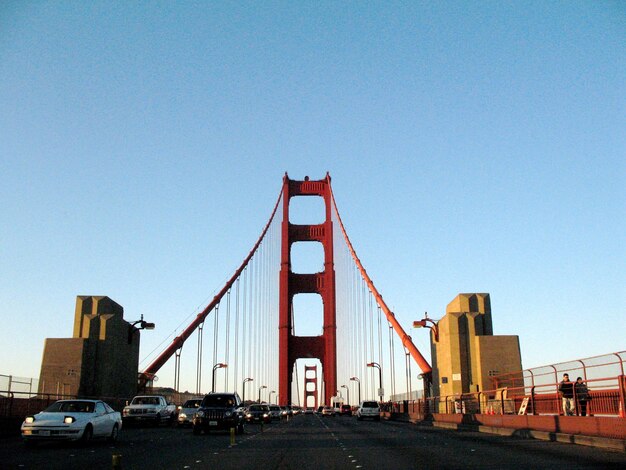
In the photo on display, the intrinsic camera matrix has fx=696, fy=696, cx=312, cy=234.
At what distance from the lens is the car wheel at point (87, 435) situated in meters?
17.5

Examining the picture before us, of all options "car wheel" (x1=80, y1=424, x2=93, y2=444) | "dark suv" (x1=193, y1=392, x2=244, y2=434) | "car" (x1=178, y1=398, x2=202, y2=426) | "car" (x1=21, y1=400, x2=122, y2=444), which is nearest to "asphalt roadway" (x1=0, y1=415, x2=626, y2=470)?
"car wheel" (x1=80, y1=424, x2=93, y2=444)

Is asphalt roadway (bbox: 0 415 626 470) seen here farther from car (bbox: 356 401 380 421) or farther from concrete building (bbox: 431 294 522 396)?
car (bbox: 356 401 380 421)

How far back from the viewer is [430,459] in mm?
13500

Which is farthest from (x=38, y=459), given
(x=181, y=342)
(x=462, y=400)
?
(x=181, y=342)

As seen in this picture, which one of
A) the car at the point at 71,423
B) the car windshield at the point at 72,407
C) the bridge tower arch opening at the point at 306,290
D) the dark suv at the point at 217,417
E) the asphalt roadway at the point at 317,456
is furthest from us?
the bridge tower arch opening at the point at 306,290

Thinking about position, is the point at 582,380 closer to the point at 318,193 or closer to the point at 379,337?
the point at 379,337

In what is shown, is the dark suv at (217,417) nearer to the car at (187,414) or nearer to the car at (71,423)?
the car at (187,414)

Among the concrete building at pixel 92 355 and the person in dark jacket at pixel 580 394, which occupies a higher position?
the concrete building at pixel 92 355

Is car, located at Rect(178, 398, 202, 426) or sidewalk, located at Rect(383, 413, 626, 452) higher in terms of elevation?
car, located at Rect(178, 398, 202, 426)

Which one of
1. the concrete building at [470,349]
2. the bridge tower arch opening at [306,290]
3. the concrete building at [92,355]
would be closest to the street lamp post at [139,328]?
the concrete building at [92,355]

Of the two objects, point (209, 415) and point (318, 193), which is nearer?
point (209, 415)

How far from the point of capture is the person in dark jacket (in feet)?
61.2

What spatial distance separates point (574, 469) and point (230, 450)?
8.23m

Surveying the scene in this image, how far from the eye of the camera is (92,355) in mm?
33125
